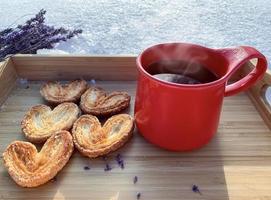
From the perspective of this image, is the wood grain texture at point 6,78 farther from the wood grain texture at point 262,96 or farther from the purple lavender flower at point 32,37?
the wood grain texture at point 262,96

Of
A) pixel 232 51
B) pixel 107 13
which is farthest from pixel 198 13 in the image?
pixel 232 51

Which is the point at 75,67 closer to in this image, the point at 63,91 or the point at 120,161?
the point at 63,91

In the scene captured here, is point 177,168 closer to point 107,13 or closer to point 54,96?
point 54,96

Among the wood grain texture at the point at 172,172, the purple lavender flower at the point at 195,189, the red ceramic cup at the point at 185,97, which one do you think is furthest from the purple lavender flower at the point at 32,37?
the purple lavender flower at the point at 195,189

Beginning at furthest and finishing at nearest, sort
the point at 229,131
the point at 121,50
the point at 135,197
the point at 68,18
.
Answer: the point at 68,18 < the point at 121,50 < the point at 229,131 < the point at 135,197

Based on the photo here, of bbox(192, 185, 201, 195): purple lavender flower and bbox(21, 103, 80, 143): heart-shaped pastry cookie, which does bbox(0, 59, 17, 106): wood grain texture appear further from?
bbox(192, 185, 201, 195): purple lavender flower

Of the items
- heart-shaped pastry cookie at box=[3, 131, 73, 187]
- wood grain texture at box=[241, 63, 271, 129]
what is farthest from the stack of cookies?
wood grain texture at box=[241, 63, 271, 129]

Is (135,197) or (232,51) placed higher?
(232,51)
